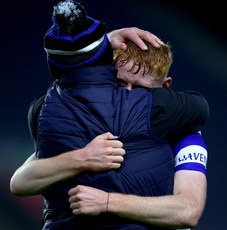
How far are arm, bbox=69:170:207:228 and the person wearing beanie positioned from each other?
27mm

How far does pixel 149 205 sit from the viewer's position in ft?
3.57

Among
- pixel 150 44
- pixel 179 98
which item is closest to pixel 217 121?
pixel 150 44

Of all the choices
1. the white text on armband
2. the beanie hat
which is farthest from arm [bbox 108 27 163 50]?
the white text on armband

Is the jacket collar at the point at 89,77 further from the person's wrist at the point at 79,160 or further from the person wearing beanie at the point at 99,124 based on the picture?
the person's wrist at the point at 79,160

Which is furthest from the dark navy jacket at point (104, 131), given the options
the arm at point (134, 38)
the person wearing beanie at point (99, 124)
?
the arm at point (134, 38)

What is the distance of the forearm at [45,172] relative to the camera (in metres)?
1.12

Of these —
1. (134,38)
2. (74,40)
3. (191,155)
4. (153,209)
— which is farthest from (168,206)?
(134,38)

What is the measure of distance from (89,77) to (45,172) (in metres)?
0.30

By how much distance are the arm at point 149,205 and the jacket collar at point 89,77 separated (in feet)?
0.98

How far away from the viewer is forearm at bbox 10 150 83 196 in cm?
112

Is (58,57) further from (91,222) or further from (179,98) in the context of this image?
(91,222)

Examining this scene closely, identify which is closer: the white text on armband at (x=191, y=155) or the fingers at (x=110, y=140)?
the fingers at (x=110, y=140)

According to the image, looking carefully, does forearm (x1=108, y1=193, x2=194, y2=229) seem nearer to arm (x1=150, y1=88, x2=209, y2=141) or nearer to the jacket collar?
arm (x1=150, y1=88, x2=209, y2=141)

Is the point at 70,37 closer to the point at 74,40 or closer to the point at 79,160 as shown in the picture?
the point at 74,40
